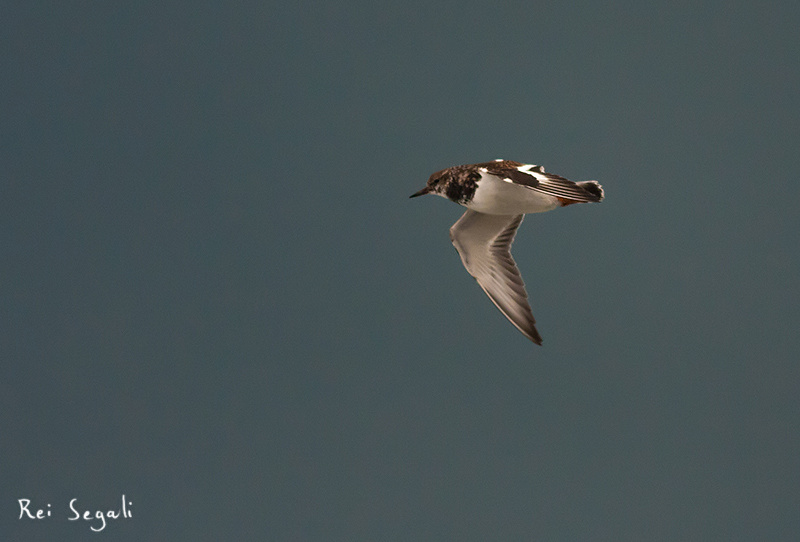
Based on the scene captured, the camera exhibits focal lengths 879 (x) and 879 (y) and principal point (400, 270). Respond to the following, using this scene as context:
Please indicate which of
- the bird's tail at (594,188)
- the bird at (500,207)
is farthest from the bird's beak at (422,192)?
the bird's tail at (594,188)

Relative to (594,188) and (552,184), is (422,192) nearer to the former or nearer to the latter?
(552,184)

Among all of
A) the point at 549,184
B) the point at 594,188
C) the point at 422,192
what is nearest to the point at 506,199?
the point at 549,184

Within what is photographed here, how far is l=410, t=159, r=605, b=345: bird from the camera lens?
10498 millimetres

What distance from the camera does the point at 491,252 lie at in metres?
12.8

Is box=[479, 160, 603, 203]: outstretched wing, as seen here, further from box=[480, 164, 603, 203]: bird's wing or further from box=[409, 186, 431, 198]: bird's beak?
box=[409, 186, 431, 198]: bird's beak

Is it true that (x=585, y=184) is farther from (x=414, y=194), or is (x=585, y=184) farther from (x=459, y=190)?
(x=414, y=194)

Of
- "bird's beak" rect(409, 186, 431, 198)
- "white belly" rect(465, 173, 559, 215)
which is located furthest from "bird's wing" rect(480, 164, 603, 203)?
"bird's beak" rect(409, 186, 431, 198)

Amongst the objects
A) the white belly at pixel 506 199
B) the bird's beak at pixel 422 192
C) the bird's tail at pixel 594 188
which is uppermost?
the bird's beak at pixel 422 192

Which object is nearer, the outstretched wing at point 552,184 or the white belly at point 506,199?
the outstretched wing at point 552,184

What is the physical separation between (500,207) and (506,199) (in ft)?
0.85

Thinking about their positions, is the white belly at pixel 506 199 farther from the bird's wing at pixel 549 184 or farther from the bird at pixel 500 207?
the bird's wing at pixel 549 184

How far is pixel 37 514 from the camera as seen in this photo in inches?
487

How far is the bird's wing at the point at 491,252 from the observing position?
1259 cm

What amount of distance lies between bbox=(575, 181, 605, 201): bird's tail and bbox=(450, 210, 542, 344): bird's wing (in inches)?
82.7
